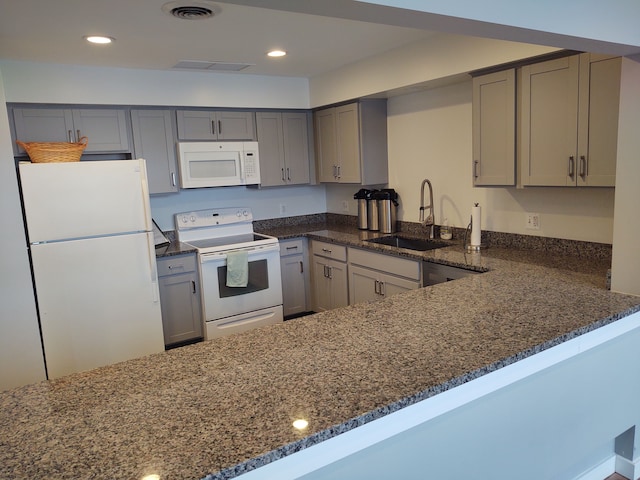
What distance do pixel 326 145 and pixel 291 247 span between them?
103 centimetres

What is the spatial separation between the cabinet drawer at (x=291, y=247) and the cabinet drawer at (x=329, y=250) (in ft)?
0.36

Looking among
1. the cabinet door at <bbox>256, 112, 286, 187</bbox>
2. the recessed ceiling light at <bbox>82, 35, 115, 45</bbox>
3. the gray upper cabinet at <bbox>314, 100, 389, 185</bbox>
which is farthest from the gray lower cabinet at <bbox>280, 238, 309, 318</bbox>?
the recessed ceiling light at <bbox>82, 35, 115, 45</bbox>

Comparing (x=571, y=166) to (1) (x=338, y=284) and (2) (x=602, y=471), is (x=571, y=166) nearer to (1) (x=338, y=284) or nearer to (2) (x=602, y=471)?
(2) (x=602, y=471)

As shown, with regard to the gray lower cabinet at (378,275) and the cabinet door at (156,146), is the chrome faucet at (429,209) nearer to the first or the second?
the gray lower cabinet at (378,275)

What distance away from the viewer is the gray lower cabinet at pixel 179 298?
3635 millimetres

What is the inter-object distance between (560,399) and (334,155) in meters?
2.98

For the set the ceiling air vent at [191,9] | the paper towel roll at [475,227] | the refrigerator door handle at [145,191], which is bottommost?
the paper towel roll at [475,227]

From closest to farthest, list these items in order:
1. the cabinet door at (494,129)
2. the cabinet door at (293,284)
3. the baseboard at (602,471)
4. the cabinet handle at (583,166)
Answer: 1. the baseboard at (602,471)
2. the cabinet handle at (583,166)
3. the cabinet door at (494,129)
4. the cabinet door at (293,284)

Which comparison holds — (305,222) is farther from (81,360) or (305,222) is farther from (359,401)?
(359,401)

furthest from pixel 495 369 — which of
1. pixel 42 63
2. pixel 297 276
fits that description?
pixel 42 63

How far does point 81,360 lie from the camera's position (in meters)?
3.06

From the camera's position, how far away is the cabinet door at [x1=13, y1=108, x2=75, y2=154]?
11.1ft

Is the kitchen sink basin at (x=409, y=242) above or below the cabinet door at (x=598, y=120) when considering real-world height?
below

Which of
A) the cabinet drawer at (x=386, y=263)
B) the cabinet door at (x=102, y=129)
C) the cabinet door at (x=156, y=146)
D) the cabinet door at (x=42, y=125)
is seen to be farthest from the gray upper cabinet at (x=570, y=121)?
the cabinet door at (x=42, y=125)
